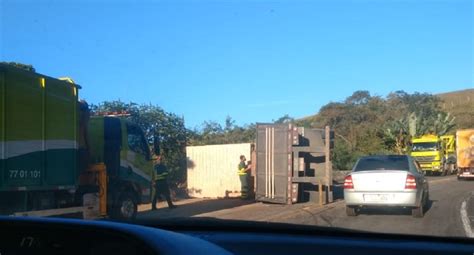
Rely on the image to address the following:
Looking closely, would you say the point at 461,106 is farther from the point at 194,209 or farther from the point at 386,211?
the point at 386,211

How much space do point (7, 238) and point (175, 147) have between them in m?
23.7

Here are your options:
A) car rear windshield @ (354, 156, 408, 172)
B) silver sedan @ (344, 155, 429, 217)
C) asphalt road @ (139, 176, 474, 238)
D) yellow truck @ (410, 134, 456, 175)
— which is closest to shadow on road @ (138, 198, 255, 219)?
asphalt road @ (139, 176, 474, 238)

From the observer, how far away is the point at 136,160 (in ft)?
52.3

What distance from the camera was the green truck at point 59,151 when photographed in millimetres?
11000

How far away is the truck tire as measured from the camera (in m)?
14.7

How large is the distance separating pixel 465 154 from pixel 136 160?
80.0 ft

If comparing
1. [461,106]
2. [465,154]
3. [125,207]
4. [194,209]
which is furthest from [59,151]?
[461,106]

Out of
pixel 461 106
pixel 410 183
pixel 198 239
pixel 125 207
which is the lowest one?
pixel 125 207

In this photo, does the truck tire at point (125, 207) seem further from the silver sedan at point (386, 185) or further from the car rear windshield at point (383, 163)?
the car rear windshield at point (383, 163)

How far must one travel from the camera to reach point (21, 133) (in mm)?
11188

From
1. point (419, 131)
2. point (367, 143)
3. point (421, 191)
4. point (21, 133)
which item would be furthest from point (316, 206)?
point (419, 131)

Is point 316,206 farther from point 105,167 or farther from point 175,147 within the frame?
point 175,147

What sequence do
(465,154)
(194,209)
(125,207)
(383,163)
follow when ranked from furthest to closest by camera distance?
(465,154)
(194,209)
(125,207)
(383,163)

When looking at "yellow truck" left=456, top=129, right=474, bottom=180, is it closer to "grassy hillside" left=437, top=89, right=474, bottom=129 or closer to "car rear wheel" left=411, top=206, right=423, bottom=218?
"car rear wheel" left=411, top=206, right=423, bottom=218
